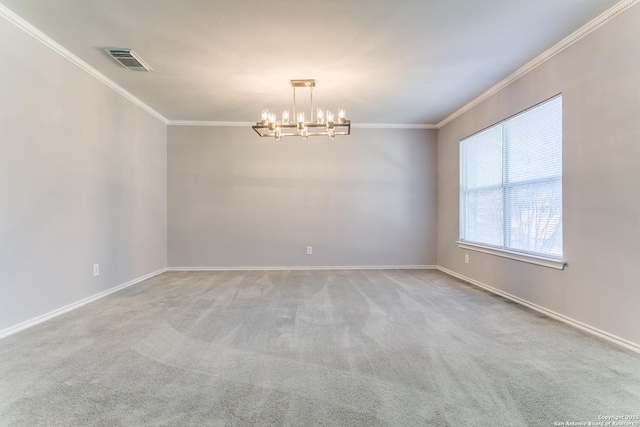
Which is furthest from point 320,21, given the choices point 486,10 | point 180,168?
point 180,168

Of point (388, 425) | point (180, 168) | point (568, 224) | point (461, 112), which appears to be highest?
point (461, 112)

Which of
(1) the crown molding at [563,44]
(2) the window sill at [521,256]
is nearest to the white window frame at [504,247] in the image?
(2) the window sill at [521,256]

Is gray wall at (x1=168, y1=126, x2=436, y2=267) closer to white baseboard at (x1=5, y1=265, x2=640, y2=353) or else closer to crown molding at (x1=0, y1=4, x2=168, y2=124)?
white baseboard at (x1=5, y1=265, x2=640, y2=353)

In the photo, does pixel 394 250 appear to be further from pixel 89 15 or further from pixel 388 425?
pixel 89 15

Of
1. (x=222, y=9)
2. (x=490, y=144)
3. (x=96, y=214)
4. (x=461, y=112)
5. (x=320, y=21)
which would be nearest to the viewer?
(x=222, y=9)

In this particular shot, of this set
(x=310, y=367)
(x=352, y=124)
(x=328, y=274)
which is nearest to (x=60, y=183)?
(x=310, y=367)

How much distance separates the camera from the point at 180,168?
5.07 m

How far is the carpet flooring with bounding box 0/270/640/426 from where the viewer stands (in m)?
1.43

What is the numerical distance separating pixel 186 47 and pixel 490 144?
386 centimetres

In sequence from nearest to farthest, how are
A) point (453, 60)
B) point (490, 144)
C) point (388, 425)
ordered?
point (388, 425) < point (453, 60) < point (490, 144)

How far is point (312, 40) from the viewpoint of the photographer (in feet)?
8.63

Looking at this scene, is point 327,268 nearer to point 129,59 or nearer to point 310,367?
point 310,367

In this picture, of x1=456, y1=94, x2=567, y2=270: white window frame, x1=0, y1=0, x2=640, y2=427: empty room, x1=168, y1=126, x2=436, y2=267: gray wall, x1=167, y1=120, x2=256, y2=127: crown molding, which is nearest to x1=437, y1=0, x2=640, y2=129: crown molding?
x1=0, y1=0, x2=640, y2=427: empty room

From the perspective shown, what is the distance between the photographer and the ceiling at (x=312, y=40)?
2.23 m
